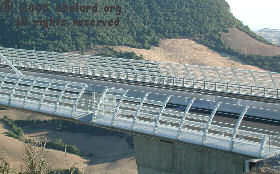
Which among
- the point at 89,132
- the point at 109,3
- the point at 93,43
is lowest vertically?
the point at 89,132

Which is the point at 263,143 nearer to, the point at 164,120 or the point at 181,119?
the point at 181,119

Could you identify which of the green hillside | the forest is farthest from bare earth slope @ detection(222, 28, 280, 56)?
the green hillside

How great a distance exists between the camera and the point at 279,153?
48.1ft

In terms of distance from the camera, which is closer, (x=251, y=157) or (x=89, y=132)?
(x=251, y=157)

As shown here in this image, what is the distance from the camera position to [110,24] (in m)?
72.8

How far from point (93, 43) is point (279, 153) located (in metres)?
55.1

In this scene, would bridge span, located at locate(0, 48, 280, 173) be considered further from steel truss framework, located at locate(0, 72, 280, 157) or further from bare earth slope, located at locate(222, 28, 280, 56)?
bare earth slope, located at locate(222, 28, 280, 56)

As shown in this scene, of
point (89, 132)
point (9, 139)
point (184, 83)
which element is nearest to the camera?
point (184, 83)

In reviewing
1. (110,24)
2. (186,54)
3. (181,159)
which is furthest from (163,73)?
(110,24)

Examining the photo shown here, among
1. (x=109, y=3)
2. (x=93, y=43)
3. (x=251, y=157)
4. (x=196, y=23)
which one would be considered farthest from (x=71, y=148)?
(x=196, y=23)

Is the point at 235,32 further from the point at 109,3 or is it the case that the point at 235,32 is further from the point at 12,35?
the point at 12,35

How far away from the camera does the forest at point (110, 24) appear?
65.4m

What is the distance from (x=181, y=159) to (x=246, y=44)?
2579 inches

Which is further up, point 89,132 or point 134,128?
point 134,128
